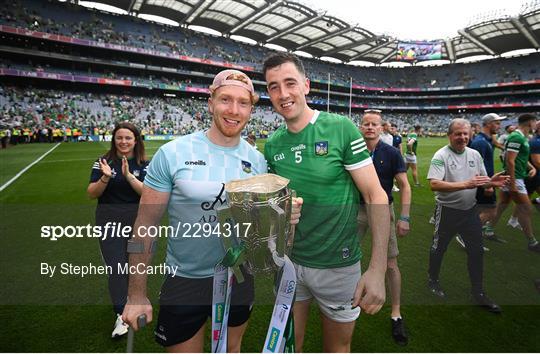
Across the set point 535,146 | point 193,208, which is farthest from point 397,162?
point 535,146

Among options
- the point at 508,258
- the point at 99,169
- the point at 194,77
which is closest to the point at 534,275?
the point at 508,258

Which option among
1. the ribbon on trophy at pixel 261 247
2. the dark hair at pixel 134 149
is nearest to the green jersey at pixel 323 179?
the ribbon on trophy at pixel 261 247

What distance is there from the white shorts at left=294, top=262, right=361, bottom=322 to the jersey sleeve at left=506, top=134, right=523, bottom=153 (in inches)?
181

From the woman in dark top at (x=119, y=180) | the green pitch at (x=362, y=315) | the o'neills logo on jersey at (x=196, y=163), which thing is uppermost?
the o'neills logo on jersey at (x=196, y=163)

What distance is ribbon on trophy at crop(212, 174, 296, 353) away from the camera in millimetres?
1120

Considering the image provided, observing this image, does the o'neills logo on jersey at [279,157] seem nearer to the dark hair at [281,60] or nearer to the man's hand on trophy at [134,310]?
the dark hair at [281,60]

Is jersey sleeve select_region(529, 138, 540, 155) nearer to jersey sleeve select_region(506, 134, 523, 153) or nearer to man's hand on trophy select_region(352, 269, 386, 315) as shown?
jersey sleeve select_region(506, 134, 523, 153)

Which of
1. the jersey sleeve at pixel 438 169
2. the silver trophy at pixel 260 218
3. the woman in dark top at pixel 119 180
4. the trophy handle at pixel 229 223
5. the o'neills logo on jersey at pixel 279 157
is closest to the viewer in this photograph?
A: the silver trophy at pixel 260 218

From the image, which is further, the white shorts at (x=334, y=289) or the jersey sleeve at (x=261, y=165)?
the white shorts at (x=334, y=289)

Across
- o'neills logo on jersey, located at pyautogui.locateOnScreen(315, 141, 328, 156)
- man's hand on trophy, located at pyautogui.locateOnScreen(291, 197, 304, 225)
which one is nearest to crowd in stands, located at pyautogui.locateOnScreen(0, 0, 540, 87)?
o'neills logo on jersey, located at pyautogui.locateOnScreen(315, 141, 328, 156)

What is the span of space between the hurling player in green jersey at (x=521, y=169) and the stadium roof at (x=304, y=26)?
1446 inches

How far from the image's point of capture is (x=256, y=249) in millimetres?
1222

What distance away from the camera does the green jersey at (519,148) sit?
4.79m

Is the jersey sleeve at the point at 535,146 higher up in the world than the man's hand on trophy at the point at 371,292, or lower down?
higher up
